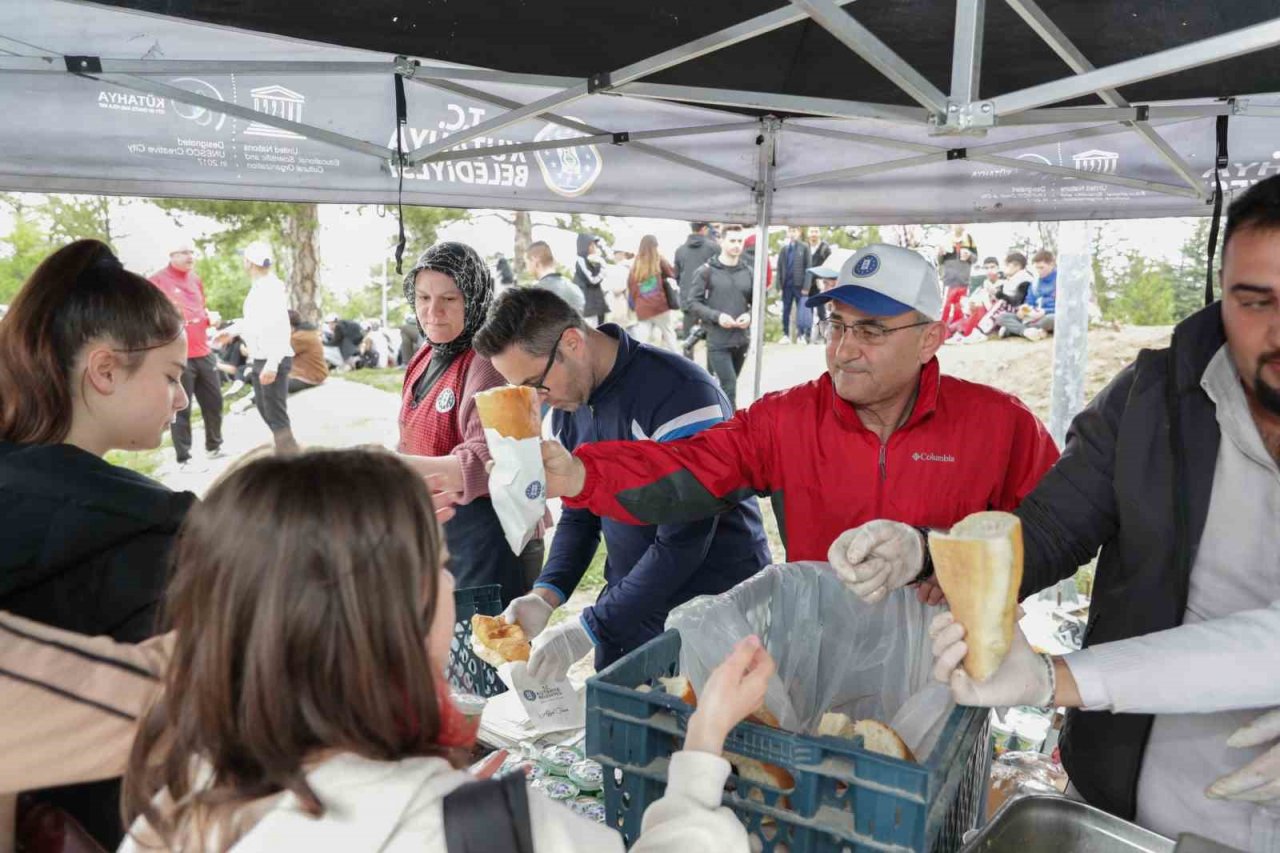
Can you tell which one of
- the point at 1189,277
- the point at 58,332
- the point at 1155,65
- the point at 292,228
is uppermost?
the point at 292,228

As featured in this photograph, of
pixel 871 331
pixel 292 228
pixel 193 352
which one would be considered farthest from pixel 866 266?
pixel 292 228

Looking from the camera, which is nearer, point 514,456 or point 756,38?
point 514,456

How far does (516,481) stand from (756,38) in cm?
174

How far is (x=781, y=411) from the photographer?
227cm

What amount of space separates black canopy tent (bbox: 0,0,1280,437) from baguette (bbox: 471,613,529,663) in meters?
1.59

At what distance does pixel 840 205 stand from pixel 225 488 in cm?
378

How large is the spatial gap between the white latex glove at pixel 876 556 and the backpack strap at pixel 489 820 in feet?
2.85

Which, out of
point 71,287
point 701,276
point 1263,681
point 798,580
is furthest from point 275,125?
point 701,276

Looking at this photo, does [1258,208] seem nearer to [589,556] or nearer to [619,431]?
[619,431]

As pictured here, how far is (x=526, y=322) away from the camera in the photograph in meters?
2.67

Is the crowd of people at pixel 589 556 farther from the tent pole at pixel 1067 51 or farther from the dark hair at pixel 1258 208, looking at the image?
the tent pole at pixel 1067 51

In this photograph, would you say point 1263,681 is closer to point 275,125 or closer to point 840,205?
point 275,125

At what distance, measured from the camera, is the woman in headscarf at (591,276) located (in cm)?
1134

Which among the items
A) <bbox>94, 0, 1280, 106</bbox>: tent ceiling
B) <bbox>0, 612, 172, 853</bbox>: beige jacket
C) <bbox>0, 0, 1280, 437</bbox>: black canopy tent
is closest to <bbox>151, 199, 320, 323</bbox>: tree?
<bbox>0, 0, 1280, 437</bbox>: black canopy tent
